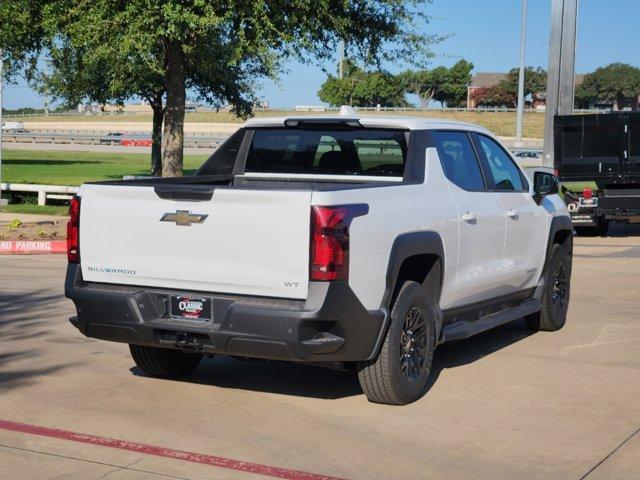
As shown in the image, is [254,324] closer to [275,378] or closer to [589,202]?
[275,378]

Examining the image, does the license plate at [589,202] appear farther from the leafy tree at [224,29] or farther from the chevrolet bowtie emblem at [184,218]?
the chevrolet bowtie emblem at [184,218]

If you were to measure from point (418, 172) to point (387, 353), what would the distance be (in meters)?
1.43

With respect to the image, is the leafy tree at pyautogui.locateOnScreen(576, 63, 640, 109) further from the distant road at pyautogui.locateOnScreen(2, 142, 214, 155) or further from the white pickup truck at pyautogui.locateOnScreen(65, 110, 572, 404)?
the white pickup truck at pyautogui.locateOnScreen(65, 110, 572, 404)

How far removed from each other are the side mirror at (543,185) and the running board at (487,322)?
3.02 ft

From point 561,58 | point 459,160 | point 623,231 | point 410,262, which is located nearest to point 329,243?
point 410,262

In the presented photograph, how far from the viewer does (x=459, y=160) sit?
8133 millimetres

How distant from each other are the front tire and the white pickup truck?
0.01 m

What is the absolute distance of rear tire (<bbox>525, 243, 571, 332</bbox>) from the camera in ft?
31.7

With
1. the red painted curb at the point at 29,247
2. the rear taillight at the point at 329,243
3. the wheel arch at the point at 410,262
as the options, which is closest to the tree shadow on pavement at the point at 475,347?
the wheel arch at the point at 410,262

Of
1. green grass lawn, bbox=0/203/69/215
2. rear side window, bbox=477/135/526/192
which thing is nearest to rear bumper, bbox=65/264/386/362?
rear side window, bbox=477/135/526/192

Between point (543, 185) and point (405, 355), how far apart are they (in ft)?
9.88

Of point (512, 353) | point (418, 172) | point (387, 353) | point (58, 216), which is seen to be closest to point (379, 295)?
point (387, 353)

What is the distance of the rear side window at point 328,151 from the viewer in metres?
7.91

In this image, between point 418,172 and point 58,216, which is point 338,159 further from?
point 58,216
